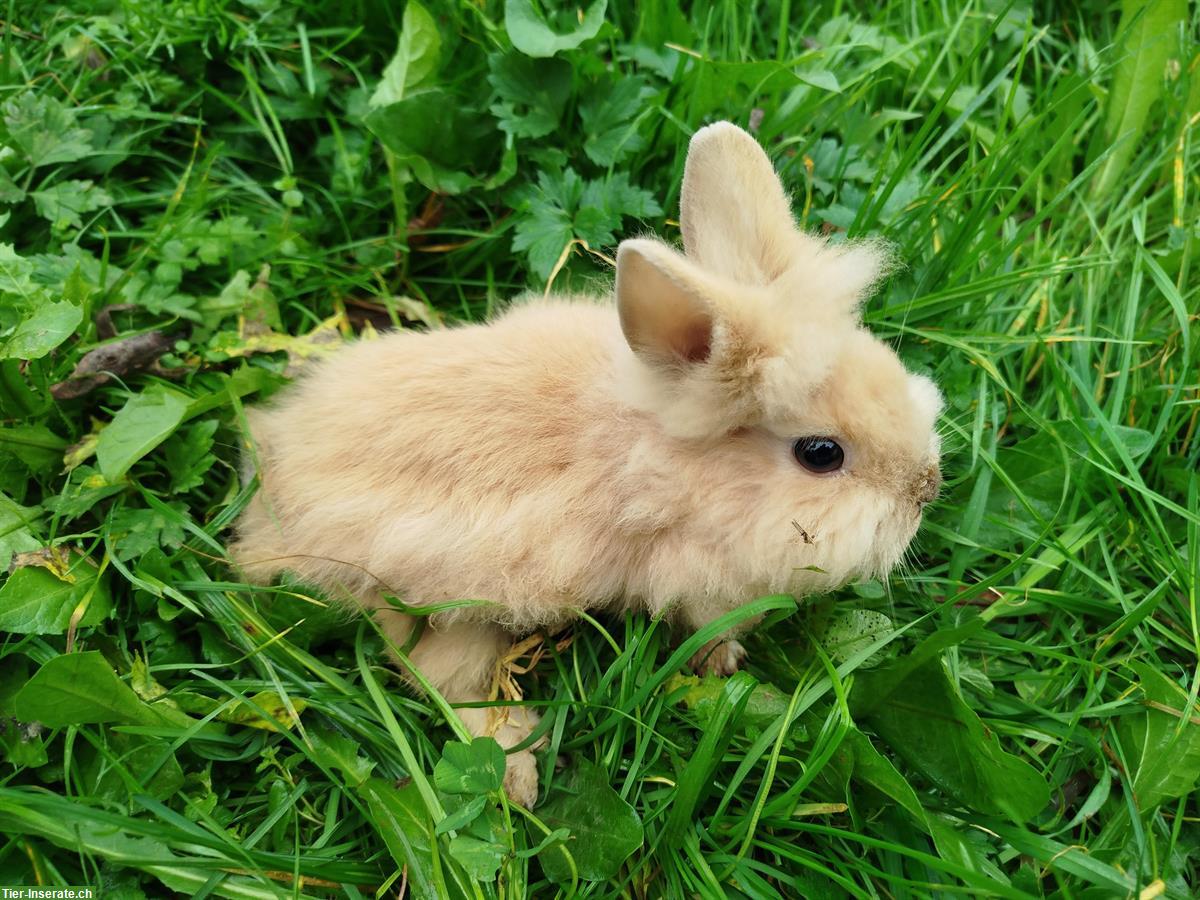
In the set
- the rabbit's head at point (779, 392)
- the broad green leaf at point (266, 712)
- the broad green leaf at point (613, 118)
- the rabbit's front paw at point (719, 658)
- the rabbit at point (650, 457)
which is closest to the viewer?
the rabbit's head at point (779, 392)

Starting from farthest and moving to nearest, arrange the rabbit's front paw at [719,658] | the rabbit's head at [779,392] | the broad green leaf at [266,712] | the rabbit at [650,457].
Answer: the rabbit's front paw at [719,658] < the broad green leaf at [266,712] < the rabbit at [650,457] < the rabbit's head at [779,392]

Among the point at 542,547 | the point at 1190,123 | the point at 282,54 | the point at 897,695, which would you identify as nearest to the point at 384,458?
the point at 542,547

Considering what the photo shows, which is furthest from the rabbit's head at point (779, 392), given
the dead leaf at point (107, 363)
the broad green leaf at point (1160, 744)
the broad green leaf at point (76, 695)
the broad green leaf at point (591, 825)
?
the dead leaf at point (107, 363)

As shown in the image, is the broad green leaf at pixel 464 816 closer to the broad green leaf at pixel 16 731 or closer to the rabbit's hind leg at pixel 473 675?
the rabbit's hind leg at pixel 473 675

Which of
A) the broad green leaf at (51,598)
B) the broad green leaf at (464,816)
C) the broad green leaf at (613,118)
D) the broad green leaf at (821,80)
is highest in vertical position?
the broad green leaf at (821,80)

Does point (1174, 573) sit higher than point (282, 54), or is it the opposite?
point (282, 54)

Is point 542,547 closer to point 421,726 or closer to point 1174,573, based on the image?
point 421,726

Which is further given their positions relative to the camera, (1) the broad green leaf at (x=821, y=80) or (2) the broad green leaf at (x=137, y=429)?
(1) the broad green leaf at (x=821, y=80)

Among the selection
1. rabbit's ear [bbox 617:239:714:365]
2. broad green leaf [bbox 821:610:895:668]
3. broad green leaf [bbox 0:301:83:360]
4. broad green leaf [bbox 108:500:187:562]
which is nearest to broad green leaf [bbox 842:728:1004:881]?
broad green leaf [bbox 821:610:895:668]
